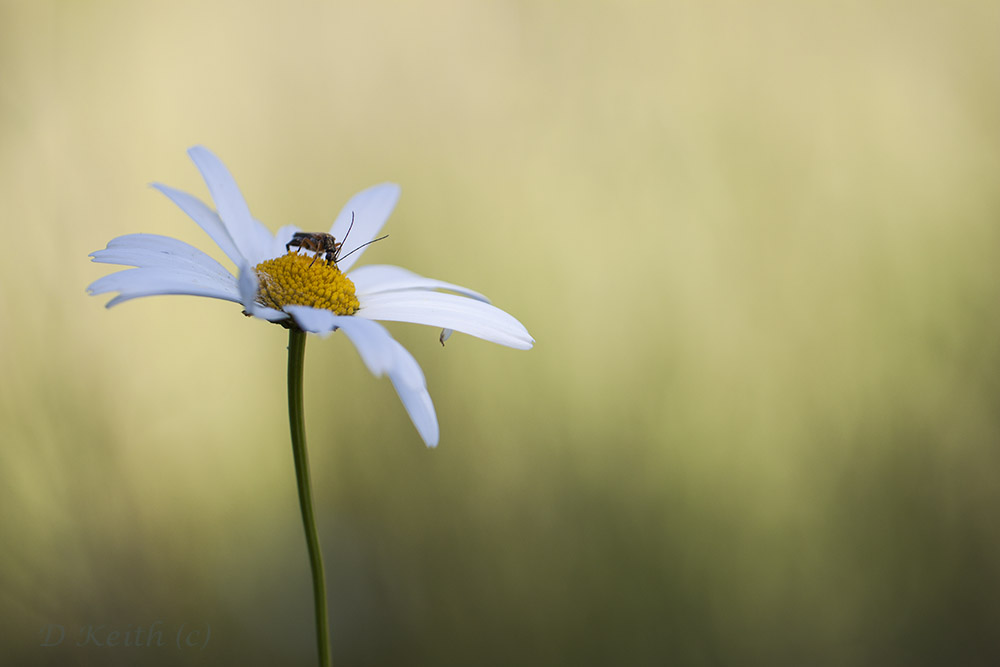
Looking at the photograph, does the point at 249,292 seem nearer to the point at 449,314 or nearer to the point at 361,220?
the point at 449,314

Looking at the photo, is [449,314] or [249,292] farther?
[449,314]

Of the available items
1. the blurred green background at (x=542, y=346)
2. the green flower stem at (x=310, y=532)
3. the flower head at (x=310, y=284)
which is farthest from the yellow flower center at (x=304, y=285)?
the blurred green background at (x=542, y=346)

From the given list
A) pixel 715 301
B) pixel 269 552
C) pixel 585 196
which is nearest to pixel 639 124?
pixel 585 196

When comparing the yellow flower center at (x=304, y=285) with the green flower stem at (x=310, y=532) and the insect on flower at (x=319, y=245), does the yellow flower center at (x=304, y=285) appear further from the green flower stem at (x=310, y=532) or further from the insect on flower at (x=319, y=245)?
the green flower stem at (x=310, y=532)

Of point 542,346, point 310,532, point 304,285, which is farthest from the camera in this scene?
point 542,346

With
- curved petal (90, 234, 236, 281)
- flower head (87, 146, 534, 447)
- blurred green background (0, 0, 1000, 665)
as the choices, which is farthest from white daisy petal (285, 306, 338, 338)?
blurred green background (0, 0, 1000, 665)

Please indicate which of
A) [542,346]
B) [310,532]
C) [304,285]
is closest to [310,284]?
[304,285]

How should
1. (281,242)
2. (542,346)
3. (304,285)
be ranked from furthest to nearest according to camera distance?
(542,346) → (281,242) → (304,285)

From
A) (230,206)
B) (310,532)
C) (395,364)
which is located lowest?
(310,532)
